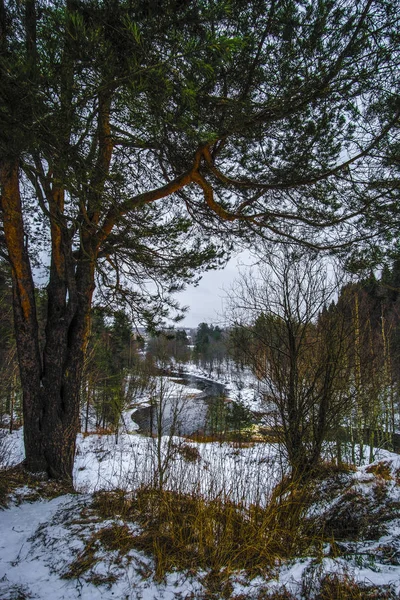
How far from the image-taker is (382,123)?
263cm

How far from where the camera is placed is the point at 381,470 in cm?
307

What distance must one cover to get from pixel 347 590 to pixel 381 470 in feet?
6.34

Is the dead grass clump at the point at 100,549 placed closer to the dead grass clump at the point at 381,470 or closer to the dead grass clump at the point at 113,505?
the dead grass clump at the point at 113,505

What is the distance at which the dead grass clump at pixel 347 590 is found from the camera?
1488 mm

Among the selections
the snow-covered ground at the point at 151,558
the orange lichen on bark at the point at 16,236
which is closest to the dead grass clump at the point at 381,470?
the snow-covered ground at the point at 151,558

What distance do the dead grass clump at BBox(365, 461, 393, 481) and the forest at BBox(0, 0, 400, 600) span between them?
4cm

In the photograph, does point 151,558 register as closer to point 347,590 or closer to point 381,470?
point 347,590

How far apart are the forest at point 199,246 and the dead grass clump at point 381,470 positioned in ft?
0.12

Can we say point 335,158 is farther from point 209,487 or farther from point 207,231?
point 209,487

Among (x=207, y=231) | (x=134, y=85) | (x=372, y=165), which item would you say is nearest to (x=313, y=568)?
(x=134, y=85)

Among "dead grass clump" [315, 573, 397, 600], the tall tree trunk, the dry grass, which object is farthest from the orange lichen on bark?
"dead grass clump" [315, 573, 397, 600]

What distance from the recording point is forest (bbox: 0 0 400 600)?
64.5 inches

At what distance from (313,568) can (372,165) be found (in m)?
3.52

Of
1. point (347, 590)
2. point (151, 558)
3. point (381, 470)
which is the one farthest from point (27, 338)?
point (381, 470)
